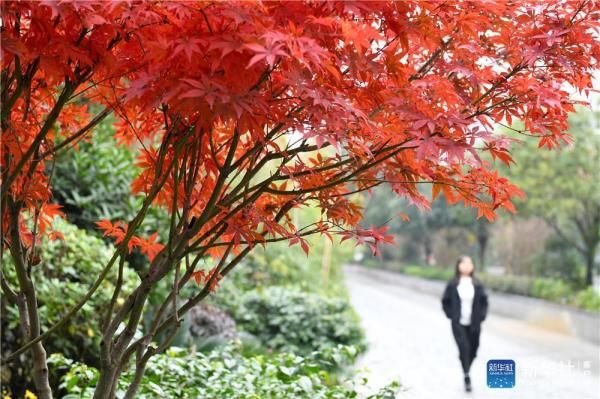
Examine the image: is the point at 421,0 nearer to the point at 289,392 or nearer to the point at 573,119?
Result: the point at 289,392

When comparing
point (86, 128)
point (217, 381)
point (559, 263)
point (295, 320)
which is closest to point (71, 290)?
point (217, 381)

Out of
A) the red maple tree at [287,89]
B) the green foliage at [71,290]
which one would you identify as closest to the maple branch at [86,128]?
the red maple tree at [287,89]

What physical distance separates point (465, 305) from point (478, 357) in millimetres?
2772

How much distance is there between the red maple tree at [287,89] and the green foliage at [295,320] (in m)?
4.01

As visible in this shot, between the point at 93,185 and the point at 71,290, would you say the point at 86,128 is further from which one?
the point at 93,185

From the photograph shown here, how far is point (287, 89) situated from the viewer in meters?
1.64

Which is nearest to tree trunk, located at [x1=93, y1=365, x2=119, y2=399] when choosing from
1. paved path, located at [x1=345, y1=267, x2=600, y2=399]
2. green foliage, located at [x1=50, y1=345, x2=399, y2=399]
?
green foliage, located at [x1=50, y1=345, x2=399, y2=399]

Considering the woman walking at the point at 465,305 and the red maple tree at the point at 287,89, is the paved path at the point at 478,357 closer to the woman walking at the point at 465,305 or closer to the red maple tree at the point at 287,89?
the woman walking at the point at 465,305

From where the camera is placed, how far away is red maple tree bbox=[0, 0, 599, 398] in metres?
1.45

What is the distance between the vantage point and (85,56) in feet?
5.14

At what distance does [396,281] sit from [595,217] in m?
10.1

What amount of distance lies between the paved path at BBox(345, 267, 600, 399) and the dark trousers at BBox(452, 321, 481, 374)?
0.92 feet

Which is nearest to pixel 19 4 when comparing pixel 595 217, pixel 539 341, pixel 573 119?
pixel 539 341

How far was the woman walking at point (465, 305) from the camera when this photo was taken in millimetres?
5453
